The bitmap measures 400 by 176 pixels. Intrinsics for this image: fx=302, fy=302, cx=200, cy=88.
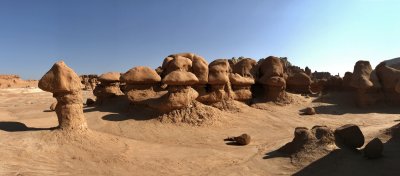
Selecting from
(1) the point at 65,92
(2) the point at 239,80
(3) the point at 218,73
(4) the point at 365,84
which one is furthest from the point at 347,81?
(1) the point at 65,92

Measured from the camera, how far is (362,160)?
21.4ft

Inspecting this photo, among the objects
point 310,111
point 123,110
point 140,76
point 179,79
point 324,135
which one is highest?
point 140,76

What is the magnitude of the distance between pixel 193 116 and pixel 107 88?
15.6 feet

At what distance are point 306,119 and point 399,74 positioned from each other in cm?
731

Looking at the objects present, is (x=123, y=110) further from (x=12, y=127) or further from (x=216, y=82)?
(x=12, y=127)

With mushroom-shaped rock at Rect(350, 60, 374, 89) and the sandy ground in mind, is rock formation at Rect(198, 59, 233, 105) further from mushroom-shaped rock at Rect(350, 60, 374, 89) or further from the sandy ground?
mushroom-shaped rock at Rect(350, 60, 374, 89)

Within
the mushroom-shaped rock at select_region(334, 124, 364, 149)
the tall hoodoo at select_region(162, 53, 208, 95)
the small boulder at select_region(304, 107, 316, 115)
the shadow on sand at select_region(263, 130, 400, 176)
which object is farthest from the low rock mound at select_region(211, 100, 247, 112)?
the shadow on sand at select_region(263, 130, 400, 176)

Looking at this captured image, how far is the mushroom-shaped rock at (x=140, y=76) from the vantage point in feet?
40.9

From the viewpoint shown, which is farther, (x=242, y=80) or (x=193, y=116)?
(x=242, y=80)

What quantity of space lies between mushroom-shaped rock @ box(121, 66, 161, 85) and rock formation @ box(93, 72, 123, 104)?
5.60 feet

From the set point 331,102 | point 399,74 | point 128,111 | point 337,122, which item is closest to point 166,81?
point 128,111

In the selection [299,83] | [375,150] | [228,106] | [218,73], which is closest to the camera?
[375,150]

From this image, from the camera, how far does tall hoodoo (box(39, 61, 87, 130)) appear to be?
8.39 m

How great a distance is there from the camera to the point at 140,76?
1263 cm
